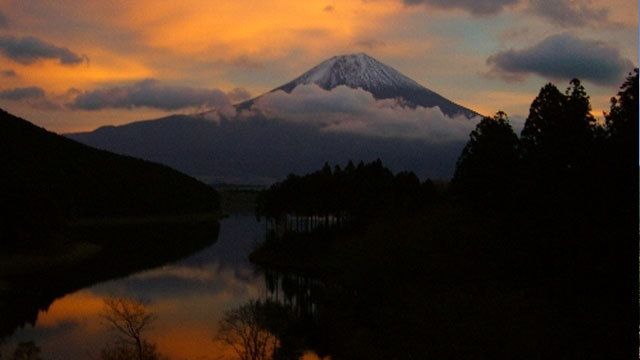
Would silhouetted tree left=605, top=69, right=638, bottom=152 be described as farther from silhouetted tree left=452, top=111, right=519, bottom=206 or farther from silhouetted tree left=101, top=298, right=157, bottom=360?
silhouetted tree left=101, top=298, right=157, bottom=360

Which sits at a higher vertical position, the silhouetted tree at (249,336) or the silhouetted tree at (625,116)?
the silhouetted tree at (625,116)

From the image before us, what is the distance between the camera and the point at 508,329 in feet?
91.2

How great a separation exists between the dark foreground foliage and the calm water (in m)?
3.59

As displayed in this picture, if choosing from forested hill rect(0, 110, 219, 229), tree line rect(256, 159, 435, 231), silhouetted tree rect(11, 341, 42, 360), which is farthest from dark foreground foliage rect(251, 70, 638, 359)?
forested hill rect(0, 110, 219, 229)

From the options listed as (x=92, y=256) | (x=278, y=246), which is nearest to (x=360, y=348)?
(x=278, y=246)

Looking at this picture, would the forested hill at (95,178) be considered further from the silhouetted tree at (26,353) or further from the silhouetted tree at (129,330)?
the silhouetted tree at (26,353)

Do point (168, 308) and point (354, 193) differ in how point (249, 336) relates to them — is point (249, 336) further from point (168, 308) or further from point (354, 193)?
point (354, 193)

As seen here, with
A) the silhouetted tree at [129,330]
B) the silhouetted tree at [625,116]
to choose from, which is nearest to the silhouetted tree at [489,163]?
the silhouetted tree at [625,116]

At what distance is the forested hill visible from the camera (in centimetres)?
11731

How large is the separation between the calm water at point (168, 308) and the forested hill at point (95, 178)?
50.4 metres

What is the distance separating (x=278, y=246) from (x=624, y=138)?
35.6 metres

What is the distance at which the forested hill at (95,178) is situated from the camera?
A: 117 m

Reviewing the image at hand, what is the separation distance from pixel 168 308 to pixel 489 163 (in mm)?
21691

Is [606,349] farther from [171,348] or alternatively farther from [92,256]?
[92,256]
